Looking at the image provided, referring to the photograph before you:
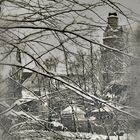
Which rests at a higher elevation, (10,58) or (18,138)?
(10,58)

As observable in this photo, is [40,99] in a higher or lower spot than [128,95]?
higher

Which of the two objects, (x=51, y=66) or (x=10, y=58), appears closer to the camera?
(x=10, y=58)

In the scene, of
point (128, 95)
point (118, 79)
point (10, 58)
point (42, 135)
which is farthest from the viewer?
point (118, 79)

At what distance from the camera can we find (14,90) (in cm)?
582

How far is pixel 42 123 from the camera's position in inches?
192

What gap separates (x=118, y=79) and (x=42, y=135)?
23.3m

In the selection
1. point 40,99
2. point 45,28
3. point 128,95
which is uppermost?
point 45,28

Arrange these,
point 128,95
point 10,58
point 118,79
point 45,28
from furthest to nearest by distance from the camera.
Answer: point 118,79 → point 128,95 → point 10,58 → point 45,28

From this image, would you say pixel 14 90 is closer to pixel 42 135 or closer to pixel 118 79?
pixel 42 135

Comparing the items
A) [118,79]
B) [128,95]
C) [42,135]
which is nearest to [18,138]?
[42,135]

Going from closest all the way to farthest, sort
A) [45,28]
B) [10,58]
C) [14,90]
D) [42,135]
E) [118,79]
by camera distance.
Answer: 1. [45,28]
2. [10,58]
3. [42,135]
4. [14,90]
5. [118,79]

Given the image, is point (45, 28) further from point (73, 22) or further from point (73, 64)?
point (73, 64)

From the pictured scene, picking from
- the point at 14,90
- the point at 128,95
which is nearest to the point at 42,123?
the point at 14,90

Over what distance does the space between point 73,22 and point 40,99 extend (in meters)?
1.07
